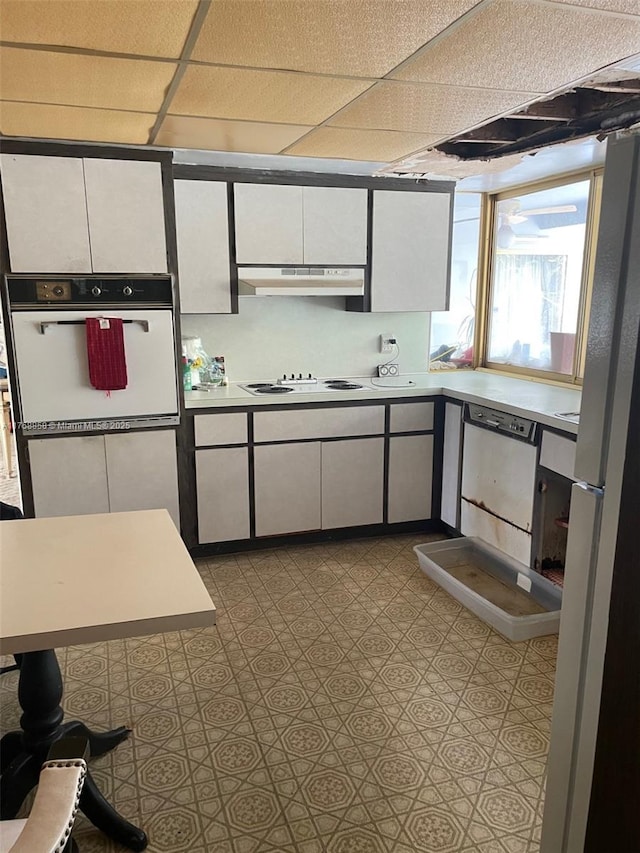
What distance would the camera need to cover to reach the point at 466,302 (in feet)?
16.4

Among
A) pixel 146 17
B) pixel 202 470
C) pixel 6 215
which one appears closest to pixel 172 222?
pixel 6 215

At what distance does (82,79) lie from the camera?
224 centimetres

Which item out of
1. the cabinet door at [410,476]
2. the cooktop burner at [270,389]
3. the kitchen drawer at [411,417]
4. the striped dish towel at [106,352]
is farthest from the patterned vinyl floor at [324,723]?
the striped dish towel at [106,352]

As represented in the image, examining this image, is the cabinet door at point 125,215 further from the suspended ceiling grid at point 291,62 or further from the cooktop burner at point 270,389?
the cooktop burner at point 270,389

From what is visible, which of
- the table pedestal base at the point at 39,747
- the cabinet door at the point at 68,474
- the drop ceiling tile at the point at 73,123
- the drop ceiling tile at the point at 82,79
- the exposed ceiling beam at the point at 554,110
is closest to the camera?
the table pedestal base at the point at 39,747

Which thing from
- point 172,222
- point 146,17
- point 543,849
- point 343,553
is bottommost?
point 343,553

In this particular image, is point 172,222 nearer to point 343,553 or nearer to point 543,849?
point 343,553

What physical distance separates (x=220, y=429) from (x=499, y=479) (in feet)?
5.42

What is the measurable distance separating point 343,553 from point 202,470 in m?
1.04

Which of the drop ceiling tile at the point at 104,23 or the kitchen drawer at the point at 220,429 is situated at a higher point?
the drop ceiling tile at the point at 104,23

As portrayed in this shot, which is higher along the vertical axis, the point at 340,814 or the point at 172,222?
the point at 172,222

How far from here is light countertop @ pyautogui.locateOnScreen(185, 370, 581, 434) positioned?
352 centimetres

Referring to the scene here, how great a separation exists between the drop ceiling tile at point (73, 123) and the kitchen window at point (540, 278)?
265 centimetres

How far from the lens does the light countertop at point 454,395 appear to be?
352 cm
